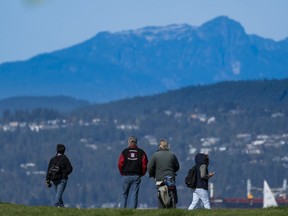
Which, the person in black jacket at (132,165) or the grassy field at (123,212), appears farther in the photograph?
the person in black jacket at (132,165)

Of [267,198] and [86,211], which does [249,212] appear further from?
[267,198]

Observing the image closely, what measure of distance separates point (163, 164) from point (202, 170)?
1.05 metres

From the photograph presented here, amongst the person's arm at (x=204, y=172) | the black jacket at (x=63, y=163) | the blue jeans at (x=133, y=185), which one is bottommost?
the blue jeans at (x=133, y=185)

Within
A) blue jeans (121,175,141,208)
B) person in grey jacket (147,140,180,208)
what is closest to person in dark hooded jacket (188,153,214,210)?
person in grey jacket (147,140,180,208)

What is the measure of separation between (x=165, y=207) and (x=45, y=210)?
2989 mm

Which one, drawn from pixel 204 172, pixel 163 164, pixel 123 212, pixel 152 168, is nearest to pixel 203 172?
pixel 204 172

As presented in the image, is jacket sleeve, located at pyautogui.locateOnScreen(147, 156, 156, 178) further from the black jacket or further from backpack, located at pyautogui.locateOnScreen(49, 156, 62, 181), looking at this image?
backpack, located at pyautogui.locateOnScreen(49, 156, 62, 181)

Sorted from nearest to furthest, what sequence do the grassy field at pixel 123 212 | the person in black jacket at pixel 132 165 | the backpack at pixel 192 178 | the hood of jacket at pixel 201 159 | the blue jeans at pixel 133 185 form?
the grassy field at pixel 123 212 → the hood of jacket at pixel 201 159 → the backpack at pixel 192 178 → the person in black jacket at pixel 132 165 → the blue jeans at pixel 133 185

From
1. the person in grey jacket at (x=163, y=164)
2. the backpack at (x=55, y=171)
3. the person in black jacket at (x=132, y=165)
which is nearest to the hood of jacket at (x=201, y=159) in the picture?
the person in grey jacket at (x=163, y=164)

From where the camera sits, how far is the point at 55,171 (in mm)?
41938

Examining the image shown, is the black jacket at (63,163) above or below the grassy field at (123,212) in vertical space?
above

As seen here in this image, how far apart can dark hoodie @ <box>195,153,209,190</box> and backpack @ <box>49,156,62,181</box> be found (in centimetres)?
362

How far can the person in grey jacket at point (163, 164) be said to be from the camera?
1610 inches

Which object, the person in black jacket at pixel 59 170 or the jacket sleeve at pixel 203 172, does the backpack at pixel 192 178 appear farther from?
the person in black jacket at pixel 59 170
